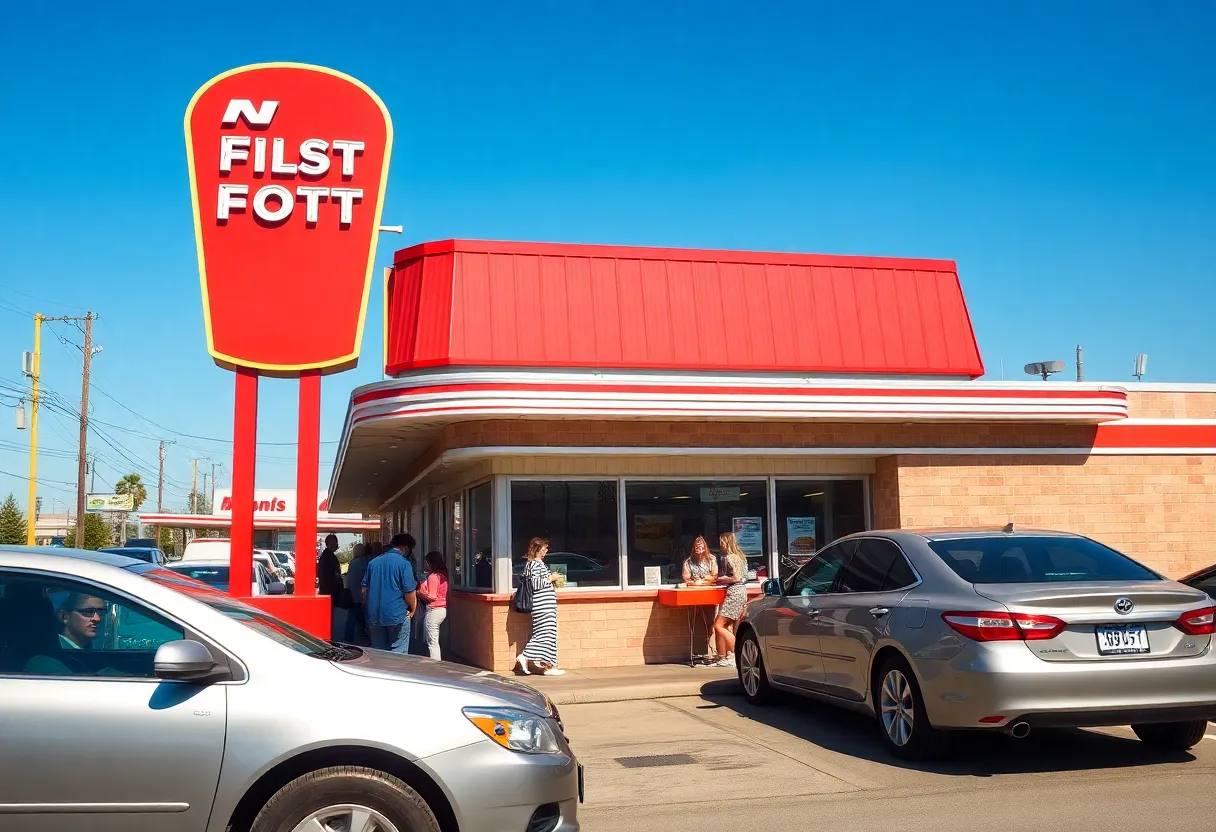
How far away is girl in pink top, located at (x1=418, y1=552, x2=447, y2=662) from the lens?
43.9ft

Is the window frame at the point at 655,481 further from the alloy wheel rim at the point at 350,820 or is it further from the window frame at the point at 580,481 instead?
the alloy wheel rim at the point at 350,820

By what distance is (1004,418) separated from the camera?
14969mm

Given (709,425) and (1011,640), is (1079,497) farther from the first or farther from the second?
(1011,640)

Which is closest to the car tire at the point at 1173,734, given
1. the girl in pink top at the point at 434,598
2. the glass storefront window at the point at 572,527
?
the glass storefront window at the point at 572,527

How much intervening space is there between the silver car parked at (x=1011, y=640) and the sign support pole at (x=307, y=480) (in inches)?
201

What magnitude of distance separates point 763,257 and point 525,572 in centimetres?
591

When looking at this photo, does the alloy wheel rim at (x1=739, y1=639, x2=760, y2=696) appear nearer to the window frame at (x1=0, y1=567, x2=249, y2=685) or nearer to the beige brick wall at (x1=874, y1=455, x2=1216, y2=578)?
the beige brick wall at (x1=874, y1=455, x2=1216, y2=578)

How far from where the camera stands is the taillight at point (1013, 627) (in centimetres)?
708

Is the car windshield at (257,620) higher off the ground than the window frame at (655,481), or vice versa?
the window frame at (655,481)

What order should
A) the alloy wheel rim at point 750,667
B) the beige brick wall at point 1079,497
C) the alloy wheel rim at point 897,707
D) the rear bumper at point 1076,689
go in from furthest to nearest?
the beige brick wall at point 1079,497 → the alloy wheel rim at point 750,667 → the alloy wheel rim at point 897,707 → the rear bumper at point 1076,689

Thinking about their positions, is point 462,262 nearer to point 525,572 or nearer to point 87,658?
point 525,572

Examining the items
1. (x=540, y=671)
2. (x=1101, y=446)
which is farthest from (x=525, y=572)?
(x=1101, y=446)

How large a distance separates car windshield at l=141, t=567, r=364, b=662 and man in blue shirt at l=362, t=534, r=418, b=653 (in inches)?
274

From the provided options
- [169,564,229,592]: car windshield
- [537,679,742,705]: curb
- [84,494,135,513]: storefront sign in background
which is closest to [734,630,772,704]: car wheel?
[537,679,742,705]: curb
